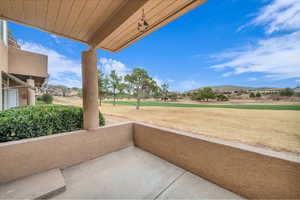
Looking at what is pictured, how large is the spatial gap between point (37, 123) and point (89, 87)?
1009 millimetres

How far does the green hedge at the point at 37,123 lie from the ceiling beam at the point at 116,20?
5.02ft

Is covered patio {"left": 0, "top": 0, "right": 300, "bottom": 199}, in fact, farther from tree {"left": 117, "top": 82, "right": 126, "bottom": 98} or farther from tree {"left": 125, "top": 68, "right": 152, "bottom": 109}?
tree {"left": 117, "top": 82, "right": 126, "bottom": 98}

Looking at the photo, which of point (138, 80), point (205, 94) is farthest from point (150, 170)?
point (205, 94)

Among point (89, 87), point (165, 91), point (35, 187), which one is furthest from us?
point (165, 91)

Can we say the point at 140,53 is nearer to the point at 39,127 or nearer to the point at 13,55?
the point at 13,55

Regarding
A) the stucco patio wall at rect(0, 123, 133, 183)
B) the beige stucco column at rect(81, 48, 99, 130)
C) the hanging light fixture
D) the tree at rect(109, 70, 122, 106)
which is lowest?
the stucco patio wall at rect(0, 123, 133, 183)

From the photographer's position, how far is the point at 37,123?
1847 mm

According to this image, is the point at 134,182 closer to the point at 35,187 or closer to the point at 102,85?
the point at 35,187

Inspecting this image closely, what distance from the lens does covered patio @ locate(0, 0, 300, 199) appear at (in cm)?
124

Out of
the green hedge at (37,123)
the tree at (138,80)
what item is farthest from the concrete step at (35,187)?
the tree at (138,80)

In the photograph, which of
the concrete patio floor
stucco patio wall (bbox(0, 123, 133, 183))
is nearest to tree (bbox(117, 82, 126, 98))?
stucco patio wall (bbox(0, 123, 133, 183))

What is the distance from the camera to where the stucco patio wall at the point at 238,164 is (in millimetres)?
1100

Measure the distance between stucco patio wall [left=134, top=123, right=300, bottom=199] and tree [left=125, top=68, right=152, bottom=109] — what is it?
12456 millimetres

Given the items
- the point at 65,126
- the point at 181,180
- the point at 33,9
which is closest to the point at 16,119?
the point at 65,126
